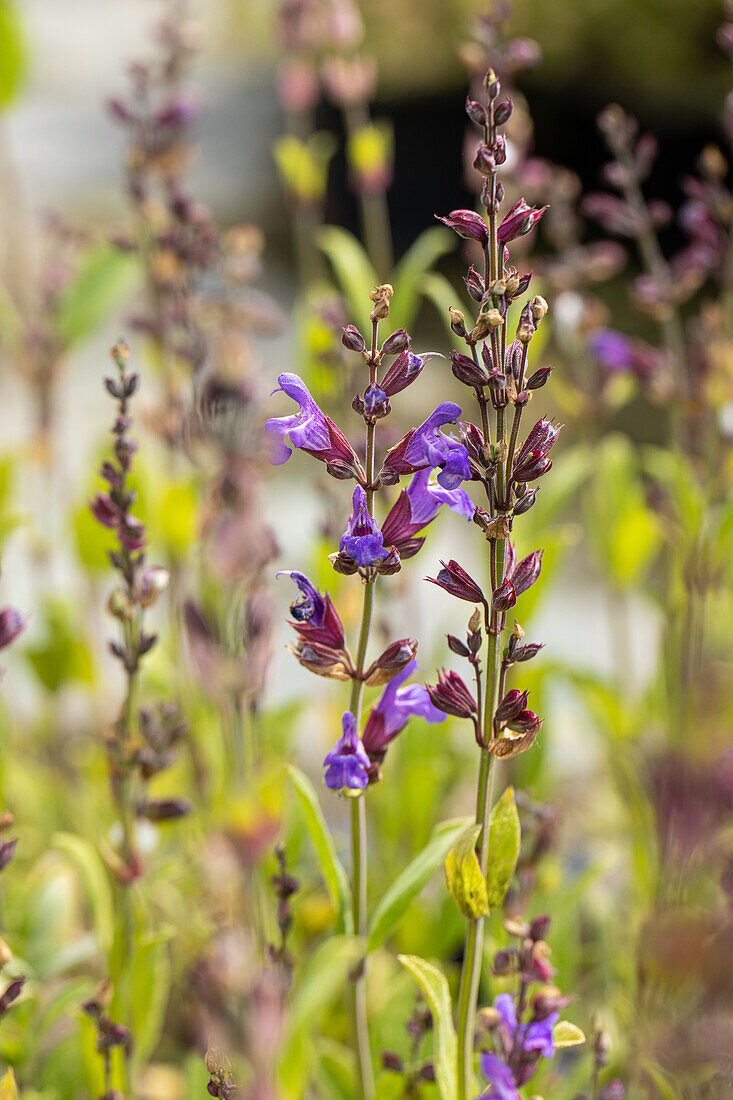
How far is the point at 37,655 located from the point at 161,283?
488mm

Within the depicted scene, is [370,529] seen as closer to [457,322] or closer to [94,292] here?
[457,322]

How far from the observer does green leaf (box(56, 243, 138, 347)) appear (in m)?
1.23

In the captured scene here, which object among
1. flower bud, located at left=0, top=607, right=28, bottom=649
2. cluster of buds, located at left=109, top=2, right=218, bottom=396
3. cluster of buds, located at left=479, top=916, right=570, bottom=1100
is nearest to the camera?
cluster of buds, located at left=479, top=916, right=570, bottom=1100

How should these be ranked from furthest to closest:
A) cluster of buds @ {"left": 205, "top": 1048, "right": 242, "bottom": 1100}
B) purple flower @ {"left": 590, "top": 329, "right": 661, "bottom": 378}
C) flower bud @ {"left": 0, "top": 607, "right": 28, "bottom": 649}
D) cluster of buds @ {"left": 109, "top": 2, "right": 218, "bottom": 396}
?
purple flower @ {"left": 590, "top": 329, "right": 661, "bottom": 378} < cluster of buds @ {"left": 109, "top": 2, "right": 218, "bottom": 396} < flower bud @ {"left": 0, "top": 607, "right": 28, "bottom": 649} < cluster of buds @ {"left": 205, "top": 1048, "right": 242, "bottom": 1100}

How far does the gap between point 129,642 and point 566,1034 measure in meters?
0.35

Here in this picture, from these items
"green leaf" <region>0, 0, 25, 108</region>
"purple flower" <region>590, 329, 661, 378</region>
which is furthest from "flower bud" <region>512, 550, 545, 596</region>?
"green leaf" <region>0, 0, 25, 108</region>

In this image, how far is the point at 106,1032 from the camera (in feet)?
2.24

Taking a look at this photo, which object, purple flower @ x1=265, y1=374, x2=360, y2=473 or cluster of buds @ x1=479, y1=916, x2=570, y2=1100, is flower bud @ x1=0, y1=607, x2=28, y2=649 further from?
cluster of buds @ x1=479, y1=916, x2=570, y2=1100

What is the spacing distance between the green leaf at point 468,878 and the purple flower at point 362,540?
6.2 inches

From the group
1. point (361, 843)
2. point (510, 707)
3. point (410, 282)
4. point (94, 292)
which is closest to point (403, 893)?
point (361, 843)

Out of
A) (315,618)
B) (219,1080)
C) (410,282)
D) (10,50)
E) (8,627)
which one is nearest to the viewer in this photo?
(219,1080)

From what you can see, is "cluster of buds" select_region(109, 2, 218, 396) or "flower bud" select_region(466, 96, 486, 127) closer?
"flower bud" select_region(466, 96, 486, 127)

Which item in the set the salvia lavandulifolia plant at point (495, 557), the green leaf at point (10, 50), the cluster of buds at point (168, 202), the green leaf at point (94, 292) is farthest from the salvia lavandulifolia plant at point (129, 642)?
the green leaf at point (10, 50)

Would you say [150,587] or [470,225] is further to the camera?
→ [150,587]
